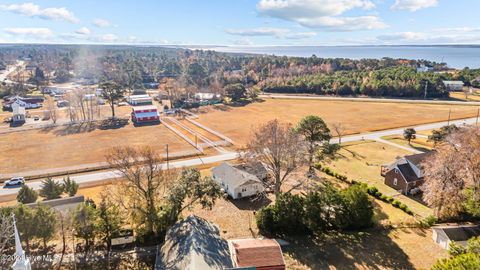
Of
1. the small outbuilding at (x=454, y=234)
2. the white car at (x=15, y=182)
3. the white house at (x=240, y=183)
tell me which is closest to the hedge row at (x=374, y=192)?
the small outbuilding at (x=454, y=234)

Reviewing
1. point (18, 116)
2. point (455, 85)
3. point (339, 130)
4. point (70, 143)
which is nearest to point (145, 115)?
point (70, 143)

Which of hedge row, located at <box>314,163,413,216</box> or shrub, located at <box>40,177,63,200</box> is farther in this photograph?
shrub, located at <box>40,177,63,200</box>

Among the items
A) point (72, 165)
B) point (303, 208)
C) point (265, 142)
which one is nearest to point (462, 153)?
point (303, 208)

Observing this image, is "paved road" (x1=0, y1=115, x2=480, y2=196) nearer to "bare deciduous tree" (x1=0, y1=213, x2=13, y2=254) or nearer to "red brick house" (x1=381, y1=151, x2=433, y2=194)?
"red brick house" (x1=381, y1=151, x2=433, y2=194)

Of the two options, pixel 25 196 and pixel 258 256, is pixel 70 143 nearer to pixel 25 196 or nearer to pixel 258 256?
pixel 25 196

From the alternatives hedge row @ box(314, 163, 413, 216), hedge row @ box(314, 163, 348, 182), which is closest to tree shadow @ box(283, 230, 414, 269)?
hedge row @ box(314, 163, 413, 216)

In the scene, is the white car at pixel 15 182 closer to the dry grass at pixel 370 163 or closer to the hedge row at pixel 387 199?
the dry grass at pixel 370 163

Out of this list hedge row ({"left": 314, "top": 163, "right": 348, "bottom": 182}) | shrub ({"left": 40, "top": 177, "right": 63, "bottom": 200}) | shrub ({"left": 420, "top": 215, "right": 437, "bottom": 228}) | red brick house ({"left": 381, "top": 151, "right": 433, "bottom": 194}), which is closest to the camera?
shrub ({"left": 420, "top": 215, "right": 437, "bottom": 228})
